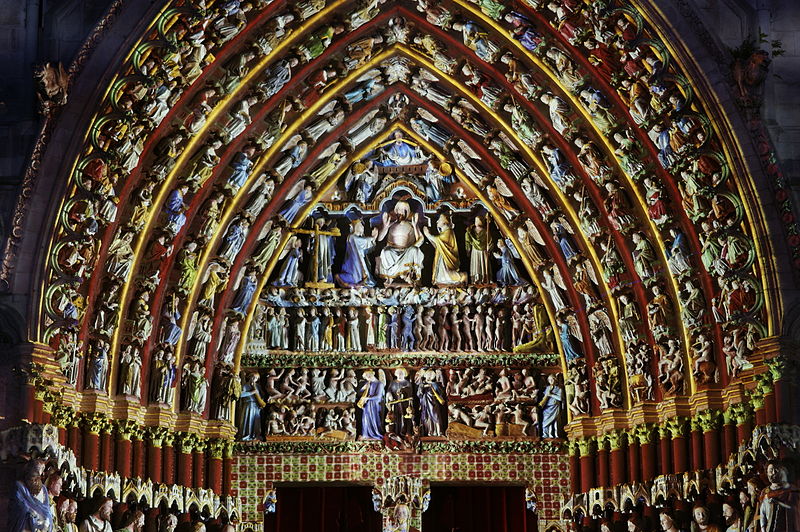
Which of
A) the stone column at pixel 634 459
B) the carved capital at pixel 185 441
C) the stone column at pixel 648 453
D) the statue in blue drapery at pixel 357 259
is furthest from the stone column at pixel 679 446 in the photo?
the carved capital at pixel 185 441

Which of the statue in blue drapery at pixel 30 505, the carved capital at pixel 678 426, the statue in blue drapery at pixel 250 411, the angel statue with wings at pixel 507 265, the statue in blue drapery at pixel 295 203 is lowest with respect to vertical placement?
the statue in blue drapery at pixel 30 505

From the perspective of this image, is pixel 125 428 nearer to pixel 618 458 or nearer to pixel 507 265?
pixel 507 265

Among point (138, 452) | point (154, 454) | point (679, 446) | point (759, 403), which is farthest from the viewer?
point (154, 454)

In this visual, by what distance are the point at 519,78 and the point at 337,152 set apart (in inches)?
114

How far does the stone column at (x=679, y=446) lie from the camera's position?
54.4ft

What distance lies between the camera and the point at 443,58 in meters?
18.2

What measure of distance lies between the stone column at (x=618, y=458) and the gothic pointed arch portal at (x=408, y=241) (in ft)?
0.75

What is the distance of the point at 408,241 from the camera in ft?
63.3

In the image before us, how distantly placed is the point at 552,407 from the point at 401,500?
7.83 ft

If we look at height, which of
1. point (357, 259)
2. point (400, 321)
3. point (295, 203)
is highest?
point (295, 203)

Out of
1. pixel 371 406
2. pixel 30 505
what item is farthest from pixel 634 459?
pixel 30 505

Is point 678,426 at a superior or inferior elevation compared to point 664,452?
superior

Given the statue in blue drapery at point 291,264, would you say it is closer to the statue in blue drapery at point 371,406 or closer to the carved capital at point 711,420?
the statue in blue drapery at point 371,406

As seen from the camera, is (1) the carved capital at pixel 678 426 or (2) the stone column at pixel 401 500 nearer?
(1) the carved capital at pixel 678 426
